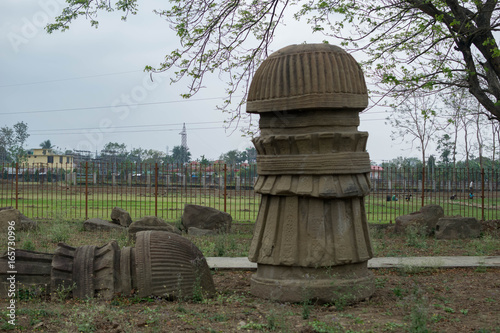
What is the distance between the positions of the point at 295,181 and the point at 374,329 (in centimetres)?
190

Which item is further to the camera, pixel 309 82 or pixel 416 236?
pixel 416 236

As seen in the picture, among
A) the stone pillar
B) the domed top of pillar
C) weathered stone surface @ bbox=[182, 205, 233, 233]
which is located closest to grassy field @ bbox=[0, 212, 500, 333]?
the stone pillar

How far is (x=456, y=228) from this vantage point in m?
12.0

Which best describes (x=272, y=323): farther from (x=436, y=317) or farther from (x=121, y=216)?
(x=121, y=216)

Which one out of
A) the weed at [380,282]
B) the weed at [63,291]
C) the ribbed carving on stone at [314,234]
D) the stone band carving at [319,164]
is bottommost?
the weed at [380,282]

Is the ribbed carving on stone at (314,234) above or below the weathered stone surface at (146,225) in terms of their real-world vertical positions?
above

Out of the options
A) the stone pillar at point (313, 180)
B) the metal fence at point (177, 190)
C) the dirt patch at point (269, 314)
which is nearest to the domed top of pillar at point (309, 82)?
the stone pillar at point (313, 180)

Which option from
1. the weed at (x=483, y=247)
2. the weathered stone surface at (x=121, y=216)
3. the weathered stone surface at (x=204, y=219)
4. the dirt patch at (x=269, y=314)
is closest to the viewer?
the dirt patch at (x=269, y=314)

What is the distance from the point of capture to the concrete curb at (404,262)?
773 centimetres

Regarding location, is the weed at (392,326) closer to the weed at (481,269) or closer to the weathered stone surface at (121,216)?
the weed at (481,269)

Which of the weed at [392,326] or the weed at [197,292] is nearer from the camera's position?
the weed at [392,326]

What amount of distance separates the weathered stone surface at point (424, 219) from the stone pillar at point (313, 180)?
23.0ft

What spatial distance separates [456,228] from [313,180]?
771 cm

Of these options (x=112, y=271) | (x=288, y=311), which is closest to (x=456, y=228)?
(x=288, y=311)
